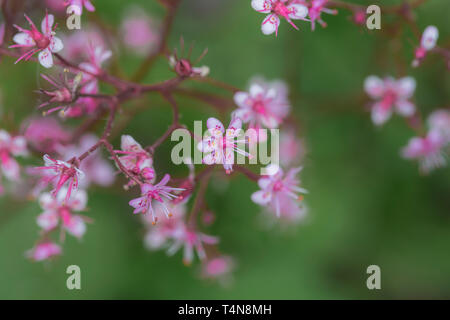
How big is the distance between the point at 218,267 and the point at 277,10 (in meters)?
2.15

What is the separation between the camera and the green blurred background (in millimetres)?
4066

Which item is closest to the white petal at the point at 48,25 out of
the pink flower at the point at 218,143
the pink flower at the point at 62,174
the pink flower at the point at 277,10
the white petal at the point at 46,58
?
the white petal at the point at 46,58

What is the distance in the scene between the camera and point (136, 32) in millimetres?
4609

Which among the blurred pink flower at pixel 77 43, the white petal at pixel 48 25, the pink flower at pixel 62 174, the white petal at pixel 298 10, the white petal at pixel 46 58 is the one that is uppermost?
the blurred pink flower at pixel 77 43

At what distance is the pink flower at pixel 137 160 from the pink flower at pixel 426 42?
69.4 inches

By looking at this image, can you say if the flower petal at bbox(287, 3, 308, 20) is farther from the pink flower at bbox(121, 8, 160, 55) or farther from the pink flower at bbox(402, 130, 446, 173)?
the pink flower at bbox(121, 8, 160, 55)

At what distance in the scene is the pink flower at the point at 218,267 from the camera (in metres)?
3.54

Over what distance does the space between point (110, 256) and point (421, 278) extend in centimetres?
319

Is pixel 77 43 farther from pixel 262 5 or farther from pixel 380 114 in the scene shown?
pixel 380 114

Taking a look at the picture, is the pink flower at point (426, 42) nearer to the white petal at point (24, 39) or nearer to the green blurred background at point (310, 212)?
the green blurred background at point (310, 212)

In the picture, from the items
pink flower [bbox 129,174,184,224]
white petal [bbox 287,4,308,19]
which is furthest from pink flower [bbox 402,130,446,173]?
pink flower [bbox 129,174,184,224]

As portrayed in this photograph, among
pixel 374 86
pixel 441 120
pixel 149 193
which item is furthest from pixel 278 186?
pixel 441 120
